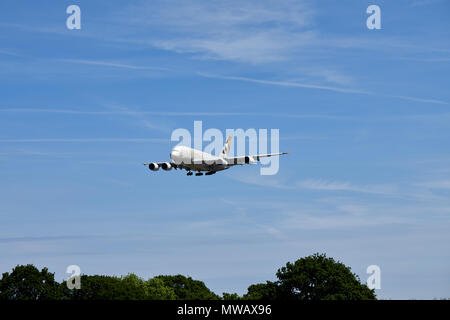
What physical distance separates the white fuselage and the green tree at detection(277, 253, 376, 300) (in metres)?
38.9

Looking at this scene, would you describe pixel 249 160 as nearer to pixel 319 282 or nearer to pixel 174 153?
pixel 174 153

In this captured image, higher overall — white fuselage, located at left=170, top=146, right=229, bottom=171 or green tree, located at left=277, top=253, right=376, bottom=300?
white fuselage, located at left=170, top=146, right=229, bottom=171

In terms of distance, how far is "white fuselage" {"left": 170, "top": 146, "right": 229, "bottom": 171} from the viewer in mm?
127688

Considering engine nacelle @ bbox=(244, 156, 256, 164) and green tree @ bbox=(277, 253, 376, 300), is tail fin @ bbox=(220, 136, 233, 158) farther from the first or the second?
engine nacelle @ bbox=(244, 156, 256, 164)

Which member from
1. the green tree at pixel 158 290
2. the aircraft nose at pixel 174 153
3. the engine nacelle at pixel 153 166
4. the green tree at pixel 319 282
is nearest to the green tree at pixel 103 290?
the green tree at pixel 158 290

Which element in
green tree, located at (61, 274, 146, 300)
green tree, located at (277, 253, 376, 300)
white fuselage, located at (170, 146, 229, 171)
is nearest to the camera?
white fuselage, located at (170, 146, 229, 171)

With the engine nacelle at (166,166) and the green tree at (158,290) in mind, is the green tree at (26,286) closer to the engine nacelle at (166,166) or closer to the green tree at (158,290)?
the green tree at (158,290)

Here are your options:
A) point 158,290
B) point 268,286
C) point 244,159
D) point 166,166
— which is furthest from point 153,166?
point 158,290

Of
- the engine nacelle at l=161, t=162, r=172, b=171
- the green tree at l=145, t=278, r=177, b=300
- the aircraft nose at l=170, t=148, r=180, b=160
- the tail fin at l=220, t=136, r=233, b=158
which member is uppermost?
the tail fin at l=220, t=136, r=233, b=158

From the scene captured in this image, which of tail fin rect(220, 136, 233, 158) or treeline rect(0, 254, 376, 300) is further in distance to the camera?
tail fin rect(220, 136, 233, 158)

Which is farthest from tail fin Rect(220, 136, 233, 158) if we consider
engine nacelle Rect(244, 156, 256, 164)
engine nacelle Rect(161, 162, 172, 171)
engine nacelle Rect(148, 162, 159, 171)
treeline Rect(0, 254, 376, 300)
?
engine nacelle Rect(148, 162, 159, 171)
